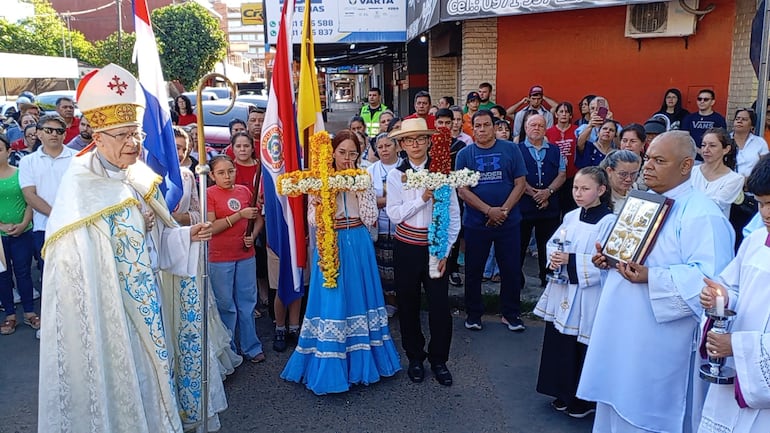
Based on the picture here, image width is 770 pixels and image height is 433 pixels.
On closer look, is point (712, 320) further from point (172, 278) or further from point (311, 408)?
point (172, 278)

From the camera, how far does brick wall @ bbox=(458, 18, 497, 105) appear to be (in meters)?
10.2

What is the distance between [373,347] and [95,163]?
2.48 meters

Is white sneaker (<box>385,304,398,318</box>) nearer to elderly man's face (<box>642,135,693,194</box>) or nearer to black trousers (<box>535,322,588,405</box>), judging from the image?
black trousers (<box>535,322,588,405</box>)

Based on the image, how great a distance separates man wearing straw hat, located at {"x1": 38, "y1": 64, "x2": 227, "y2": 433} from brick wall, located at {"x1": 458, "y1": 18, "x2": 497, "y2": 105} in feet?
25.5

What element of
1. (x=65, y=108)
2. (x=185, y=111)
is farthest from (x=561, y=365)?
(x=65, y=108)

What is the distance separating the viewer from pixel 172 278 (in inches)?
152

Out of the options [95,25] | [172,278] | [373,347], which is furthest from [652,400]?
[95,25]

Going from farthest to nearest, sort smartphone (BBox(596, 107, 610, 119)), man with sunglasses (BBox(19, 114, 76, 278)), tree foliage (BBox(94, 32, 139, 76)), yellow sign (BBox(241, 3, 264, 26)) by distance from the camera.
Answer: tree foliage (BBox(94, 32, 139, 76)) → yellow sign (BBox(241, 3, 264, 26)) → smartphone (BBox(596, 107, 610, 119)) → man with sunglasses (BBox(19, 114, 76, 278))

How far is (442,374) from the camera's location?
4621mm

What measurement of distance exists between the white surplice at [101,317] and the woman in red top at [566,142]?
5.20 metres

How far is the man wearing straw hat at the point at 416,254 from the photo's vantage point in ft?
14.5

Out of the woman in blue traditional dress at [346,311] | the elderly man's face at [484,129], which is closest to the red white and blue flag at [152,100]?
the woman in blue traditional dress at [346,311]

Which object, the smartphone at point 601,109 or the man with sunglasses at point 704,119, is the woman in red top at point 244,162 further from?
the man with sunglasses at point 704,119

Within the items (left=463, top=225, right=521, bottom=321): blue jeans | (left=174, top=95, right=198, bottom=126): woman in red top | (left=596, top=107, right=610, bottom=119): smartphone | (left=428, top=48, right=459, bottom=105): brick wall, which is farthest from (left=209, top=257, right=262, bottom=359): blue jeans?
(left=428, top=48, right=459, bottom=105): brick wall
